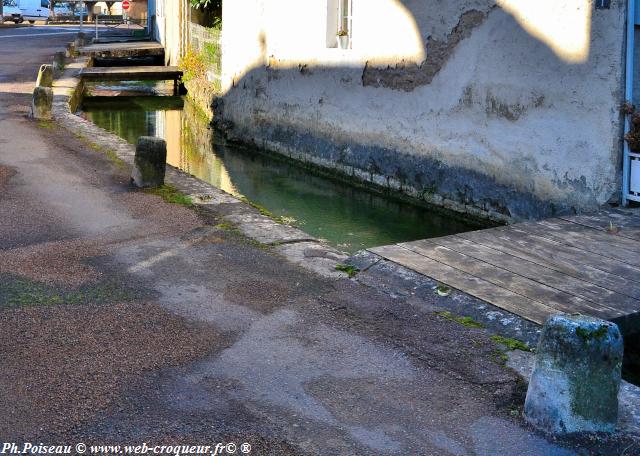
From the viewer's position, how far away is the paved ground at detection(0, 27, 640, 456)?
366 centimetres

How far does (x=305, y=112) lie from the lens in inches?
485

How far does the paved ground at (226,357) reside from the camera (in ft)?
12.0

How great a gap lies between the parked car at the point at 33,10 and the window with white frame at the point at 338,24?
45.1 metres

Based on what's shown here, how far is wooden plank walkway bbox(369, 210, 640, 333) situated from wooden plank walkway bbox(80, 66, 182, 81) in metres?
14.7

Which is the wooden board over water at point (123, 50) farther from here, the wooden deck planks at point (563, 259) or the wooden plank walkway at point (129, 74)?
the wooden deck planks at point (563, 259)

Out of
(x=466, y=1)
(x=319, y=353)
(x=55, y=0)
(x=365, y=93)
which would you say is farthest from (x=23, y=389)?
(x=55, y=0)

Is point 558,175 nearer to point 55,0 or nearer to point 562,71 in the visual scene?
point 562,71

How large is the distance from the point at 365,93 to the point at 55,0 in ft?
187

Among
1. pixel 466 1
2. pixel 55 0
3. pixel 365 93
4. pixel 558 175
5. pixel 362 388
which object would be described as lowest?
pixel 362 388

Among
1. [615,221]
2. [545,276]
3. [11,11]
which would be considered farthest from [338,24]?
[11,11]

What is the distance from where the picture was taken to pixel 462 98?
30.2 feet

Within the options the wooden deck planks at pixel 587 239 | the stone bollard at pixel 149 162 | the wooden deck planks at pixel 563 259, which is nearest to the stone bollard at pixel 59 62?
the stone bollard at pixel 149 162

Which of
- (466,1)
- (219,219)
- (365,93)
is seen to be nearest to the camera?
(219,219)

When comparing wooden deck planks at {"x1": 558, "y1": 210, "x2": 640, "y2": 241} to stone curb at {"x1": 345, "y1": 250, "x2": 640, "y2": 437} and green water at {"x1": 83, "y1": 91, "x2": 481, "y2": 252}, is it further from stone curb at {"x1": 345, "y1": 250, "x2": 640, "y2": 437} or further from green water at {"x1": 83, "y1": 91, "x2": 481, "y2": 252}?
stone curb at {"x1": 345, "y1": 250, "x2": 640, "y2": 437}
